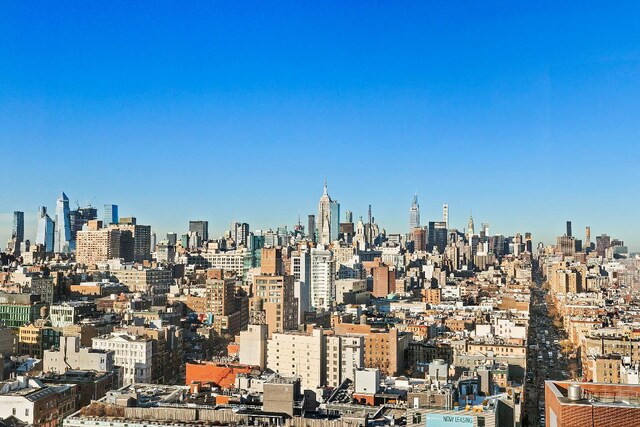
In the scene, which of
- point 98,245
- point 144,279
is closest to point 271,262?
point 144,279

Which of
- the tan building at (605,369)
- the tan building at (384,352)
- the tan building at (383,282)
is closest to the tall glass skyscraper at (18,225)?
the tan building at (383,282)

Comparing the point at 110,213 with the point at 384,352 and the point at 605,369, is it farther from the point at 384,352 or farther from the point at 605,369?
the point at 605,369

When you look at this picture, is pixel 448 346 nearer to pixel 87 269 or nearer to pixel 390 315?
pixel 390 315

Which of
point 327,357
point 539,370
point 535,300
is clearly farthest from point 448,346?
point 535,300

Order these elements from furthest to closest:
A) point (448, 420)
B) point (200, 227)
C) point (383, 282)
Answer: point (200, 227), point (383, 282), point (448, 420)

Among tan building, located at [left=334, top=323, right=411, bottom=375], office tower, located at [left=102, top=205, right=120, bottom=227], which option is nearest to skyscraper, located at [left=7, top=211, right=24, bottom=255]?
office tower, located at [left=102, top=205, right=120, bottom=227]

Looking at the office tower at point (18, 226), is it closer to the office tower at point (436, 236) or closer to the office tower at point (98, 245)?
the office tower at point (98, 245)

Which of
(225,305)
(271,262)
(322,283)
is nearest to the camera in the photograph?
(271,262)
